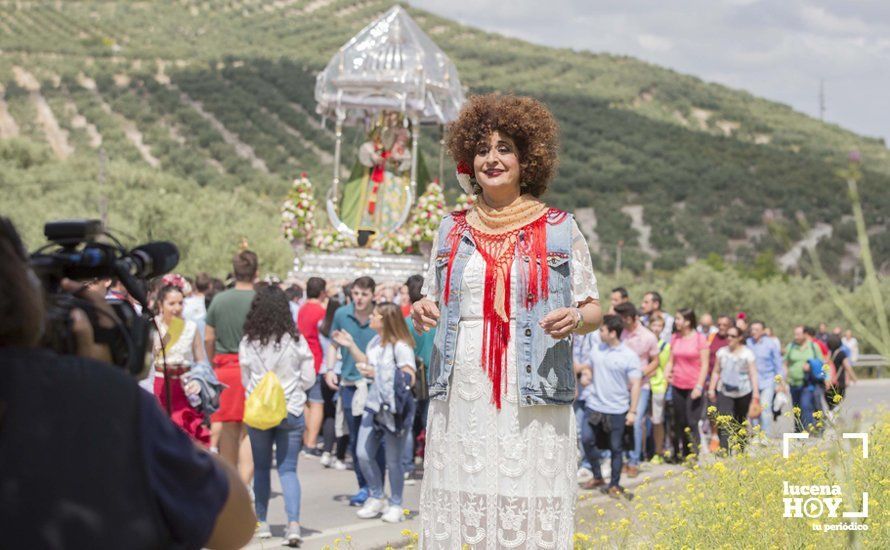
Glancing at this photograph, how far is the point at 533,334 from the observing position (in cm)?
534

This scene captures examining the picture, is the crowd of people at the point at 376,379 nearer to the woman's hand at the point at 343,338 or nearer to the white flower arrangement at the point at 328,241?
the woman's hand at the point at 343,338

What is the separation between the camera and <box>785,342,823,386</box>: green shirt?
1670cm

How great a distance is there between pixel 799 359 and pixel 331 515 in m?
8.60

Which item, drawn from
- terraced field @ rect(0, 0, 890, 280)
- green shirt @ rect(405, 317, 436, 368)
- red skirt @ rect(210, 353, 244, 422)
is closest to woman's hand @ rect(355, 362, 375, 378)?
green shirt @ rect(405, 317, 436, 368)

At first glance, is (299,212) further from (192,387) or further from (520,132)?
(520,132)

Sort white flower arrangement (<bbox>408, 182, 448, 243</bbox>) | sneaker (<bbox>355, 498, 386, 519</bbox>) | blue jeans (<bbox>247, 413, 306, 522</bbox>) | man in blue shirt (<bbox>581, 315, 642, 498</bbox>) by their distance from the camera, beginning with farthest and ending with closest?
white flower arrangement (<bbox>408, 182, 448, 243</bbox>)
man in blue shirt (<bbox>581, 315, 642, 498</bbox>)
sneaker (<bbox>355, 498, 386, 519</bbox>)
blue jeans (<bbox>247, 413, 306, 522</bbox>)

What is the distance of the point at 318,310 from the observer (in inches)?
522

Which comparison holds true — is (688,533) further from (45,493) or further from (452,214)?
(45,493)

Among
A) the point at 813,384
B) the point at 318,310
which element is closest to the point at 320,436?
the point at 318,310

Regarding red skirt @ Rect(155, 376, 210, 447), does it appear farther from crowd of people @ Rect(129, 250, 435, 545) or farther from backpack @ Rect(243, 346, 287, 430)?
backpack @ Rect(243, 346, 287, 430)

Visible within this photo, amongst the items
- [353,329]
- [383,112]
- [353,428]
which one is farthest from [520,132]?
[383,112]

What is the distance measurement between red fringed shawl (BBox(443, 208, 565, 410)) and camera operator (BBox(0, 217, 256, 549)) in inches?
118

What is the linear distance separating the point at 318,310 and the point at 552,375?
8.15 metres

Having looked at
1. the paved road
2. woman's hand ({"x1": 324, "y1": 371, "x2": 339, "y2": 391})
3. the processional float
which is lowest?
the paved road
